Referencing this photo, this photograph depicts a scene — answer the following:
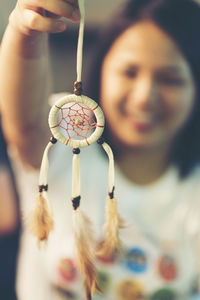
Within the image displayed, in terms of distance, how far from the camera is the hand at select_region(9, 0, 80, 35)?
32 cm

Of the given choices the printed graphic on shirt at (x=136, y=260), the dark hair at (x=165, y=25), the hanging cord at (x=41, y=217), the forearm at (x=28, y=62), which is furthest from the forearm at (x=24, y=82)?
the printed graphic on shirt at (x=136, y=260)

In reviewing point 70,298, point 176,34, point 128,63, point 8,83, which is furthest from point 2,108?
point 70,298

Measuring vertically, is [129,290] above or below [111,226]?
below

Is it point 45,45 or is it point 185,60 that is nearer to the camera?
point 45,45

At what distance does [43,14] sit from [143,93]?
1.22 feet

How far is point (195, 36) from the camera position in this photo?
2.30 ft

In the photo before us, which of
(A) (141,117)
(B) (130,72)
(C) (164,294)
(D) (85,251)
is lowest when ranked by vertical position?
(C) (164,294)

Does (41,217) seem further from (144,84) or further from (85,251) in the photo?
(144,84)

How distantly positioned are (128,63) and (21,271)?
0.65 m

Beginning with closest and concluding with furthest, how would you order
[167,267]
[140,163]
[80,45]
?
[80,45] → [167,267] → [140,163]

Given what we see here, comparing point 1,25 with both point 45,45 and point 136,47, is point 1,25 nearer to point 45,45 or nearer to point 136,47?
point 45,45

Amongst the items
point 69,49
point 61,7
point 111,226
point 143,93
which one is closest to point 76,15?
point 61,7

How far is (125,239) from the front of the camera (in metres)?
0.75

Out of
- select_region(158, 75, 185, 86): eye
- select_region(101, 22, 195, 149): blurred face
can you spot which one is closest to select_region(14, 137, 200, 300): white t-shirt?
select_region(101, 22, 195, 149): blurred face
